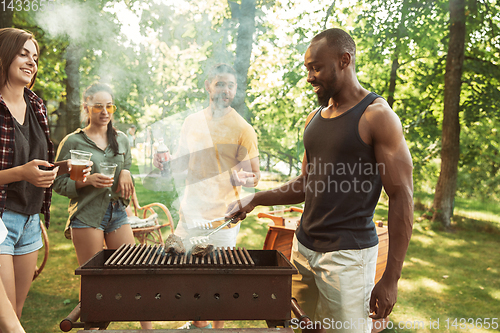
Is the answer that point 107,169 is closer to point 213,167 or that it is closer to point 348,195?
point 213,167

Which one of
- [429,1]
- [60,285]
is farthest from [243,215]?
[429,1]

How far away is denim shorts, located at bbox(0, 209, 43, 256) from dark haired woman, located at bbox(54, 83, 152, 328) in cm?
39

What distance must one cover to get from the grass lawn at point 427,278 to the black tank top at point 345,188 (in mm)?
2411

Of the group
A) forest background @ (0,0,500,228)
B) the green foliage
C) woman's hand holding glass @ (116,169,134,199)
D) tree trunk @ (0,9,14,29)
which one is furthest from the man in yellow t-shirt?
tree trunk @ (0,9,14,29)

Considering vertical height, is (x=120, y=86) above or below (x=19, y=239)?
above

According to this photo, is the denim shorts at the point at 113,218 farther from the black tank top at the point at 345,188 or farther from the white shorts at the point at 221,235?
the black tank top at the point at 345,188

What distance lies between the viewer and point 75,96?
7219 mm

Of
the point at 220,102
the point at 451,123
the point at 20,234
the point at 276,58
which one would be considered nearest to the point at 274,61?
the point at 276,58

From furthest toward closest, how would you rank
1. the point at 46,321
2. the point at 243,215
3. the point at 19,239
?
the point at 46,321 → the point at 243,215 → the point at 19,239

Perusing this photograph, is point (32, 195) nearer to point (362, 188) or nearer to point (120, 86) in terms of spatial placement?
point (362, 188)

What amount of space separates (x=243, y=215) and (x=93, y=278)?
0.93 m

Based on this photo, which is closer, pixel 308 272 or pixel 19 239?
pixel 308 272

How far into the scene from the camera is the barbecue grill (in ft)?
5.14

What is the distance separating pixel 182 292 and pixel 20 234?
3.77 ft
